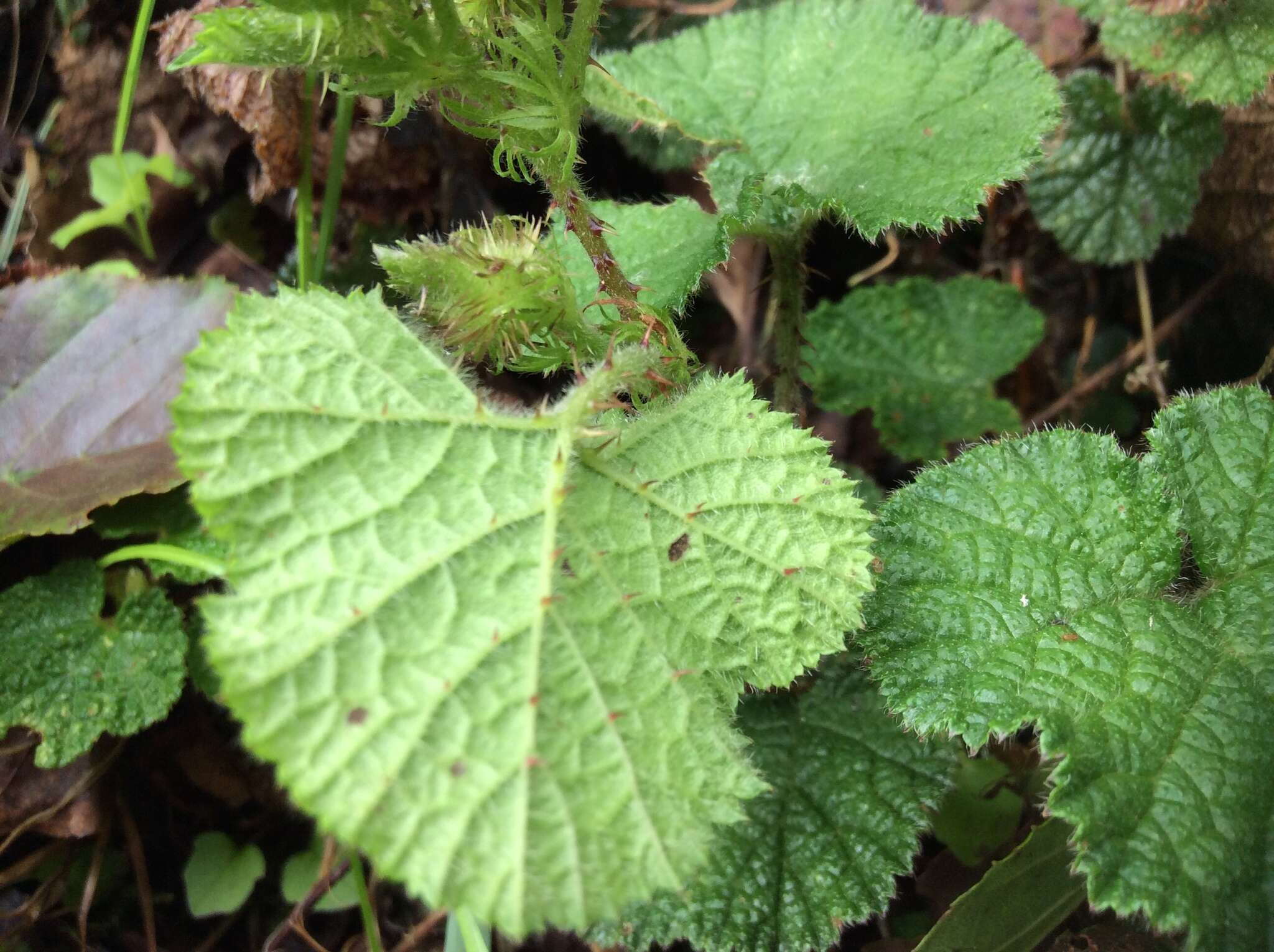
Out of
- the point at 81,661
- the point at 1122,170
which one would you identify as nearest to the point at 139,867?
the point at 81,661

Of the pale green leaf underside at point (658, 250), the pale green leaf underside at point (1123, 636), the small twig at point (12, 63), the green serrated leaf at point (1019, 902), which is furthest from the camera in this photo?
the small twig at point (12, 63)

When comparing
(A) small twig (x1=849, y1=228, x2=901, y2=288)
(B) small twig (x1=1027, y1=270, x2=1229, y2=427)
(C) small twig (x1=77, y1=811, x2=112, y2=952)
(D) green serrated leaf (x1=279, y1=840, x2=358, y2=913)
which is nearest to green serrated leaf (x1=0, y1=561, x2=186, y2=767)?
(C) small twig (x1=77, y1=811, x2=112, y2=952)

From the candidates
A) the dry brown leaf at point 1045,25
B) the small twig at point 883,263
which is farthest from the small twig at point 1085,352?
the dry brown leaf at point 1045,25

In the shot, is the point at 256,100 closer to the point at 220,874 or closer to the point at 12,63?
the point at 12,63

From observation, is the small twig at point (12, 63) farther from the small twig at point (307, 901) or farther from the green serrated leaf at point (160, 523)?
the small twig at point (307, 901)

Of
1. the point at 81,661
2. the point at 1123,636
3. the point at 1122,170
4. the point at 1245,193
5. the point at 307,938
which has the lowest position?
the point at 307,938

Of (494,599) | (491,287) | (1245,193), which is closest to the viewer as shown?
(494,599)
